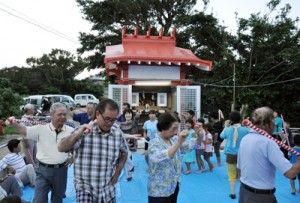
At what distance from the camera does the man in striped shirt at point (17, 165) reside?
515cm

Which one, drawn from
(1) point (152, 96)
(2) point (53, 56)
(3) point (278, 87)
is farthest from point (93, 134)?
(2) point (53, 56)

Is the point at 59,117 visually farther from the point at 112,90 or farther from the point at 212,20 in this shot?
the point at 212,20

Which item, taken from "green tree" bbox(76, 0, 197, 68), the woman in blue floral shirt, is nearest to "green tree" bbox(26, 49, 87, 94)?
"green tree" bbox(76, 0, 197, 68)

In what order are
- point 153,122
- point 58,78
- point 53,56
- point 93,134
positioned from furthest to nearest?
point 53,56 → point 58,78 → point 153,122 → point 93,134

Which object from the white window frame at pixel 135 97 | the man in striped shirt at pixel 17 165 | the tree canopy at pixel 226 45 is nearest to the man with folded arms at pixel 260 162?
the man in striped shirt at pixel 17 165

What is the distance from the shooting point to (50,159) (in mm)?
3455

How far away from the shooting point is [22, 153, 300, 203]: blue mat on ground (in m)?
5.12

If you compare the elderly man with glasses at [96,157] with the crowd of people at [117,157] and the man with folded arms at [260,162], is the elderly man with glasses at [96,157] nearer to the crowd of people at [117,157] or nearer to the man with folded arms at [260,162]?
the crowd of people at [117,157]

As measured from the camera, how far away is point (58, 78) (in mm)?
36250

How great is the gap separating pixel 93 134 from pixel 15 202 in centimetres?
115

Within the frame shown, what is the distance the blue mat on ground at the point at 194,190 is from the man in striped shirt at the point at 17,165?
22cm

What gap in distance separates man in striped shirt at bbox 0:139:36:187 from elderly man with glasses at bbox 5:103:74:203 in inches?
79.1

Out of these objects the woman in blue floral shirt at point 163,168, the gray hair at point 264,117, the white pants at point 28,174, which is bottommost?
the white pants at point 28,174

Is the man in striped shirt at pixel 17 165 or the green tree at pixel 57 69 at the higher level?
the green tree at pixel 57 69
